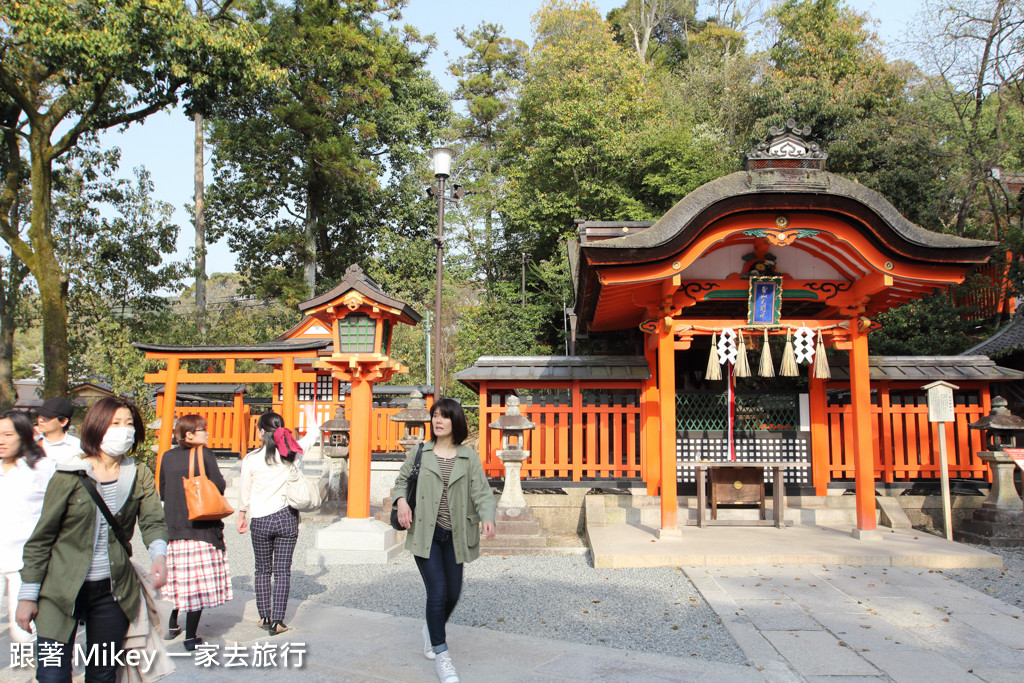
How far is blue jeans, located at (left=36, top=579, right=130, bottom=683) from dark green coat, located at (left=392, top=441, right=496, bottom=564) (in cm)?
151

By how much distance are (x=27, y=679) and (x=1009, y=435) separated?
10.5 meters

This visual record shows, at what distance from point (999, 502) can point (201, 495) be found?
891cm

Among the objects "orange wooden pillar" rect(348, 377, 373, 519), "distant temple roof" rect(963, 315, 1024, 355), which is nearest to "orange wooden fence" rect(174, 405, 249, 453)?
"orange wooden pillar" rect(348, 377, 373, 519)

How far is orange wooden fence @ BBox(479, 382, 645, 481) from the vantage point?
9.29 m

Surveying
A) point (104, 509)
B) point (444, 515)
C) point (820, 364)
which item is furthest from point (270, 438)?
point (820, 364)

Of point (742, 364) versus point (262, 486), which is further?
point (742, 364)

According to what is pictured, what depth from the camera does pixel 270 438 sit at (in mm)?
4789

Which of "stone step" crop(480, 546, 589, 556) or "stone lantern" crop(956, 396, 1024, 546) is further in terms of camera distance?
"stone lantern" crop(956, 396, 1024, 546)

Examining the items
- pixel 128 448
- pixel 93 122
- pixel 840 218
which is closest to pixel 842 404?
pixel 840 218

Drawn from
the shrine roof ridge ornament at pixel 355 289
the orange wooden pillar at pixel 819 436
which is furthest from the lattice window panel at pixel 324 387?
the orange wooden pillar at pixel 819 436

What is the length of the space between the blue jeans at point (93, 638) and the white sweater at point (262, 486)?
177 cm

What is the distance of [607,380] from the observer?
9344 mm

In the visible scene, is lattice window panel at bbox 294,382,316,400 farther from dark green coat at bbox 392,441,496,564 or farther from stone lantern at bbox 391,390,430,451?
dark green coat at bbox 392,441,496,564

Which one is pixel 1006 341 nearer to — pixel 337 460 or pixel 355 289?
pixel 355 289
